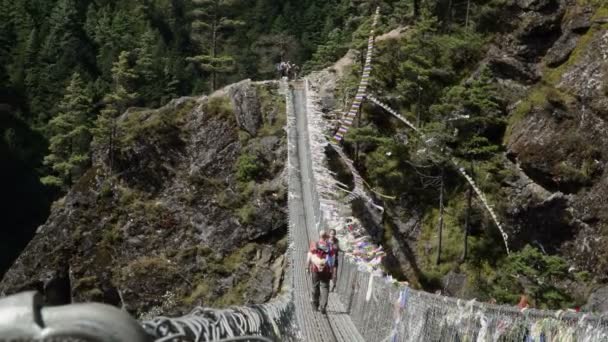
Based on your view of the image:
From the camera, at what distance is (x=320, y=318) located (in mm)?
7254

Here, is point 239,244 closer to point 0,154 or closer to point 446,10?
point 446,10

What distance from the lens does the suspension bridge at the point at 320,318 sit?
4.24 ft

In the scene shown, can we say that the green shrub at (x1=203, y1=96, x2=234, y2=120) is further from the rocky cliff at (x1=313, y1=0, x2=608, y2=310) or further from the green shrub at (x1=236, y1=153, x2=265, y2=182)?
the rocky cliff at (x1=313, y1=0, x2=608, y2=310)

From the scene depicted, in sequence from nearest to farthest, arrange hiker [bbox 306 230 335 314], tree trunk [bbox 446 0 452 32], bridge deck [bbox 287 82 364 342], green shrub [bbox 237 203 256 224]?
bridge deck [bbox 287 82 364 342] < hiker [bbox 306 230 335 314] < green shrub [bbox 237 203 256 224] < tree trunk [bbox 446 0 452 32]

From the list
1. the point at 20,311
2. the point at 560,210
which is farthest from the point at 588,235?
the point at 20,311

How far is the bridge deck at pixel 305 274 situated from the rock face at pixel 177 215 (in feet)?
6.61

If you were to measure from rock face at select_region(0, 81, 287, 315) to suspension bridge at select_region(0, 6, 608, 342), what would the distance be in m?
5.30

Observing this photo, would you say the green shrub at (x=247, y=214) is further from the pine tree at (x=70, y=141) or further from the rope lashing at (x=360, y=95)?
the pine tree at (x=70, y=141)

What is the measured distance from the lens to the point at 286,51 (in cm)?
4381

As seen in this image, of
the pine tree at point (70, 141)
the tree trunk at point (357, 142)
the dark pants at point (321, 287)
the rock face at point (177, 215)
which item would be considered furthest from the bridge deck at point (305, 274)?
the pine tree at point (70, 141)

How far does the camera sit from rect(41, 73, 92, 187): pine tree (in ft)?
112

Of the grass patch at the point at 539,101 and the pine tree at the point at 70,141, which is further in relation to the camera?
the pine tree at the point at 70,141

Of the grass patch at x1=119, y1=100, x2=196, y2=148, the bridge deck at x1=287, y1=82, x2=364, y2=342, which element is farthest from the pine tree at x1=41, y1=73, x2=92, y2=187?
the bridge deck at x1=287, y1=82, x2=364, y2=342

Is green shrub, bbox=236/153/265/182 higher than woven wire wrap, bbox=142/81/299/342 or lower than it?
lower
